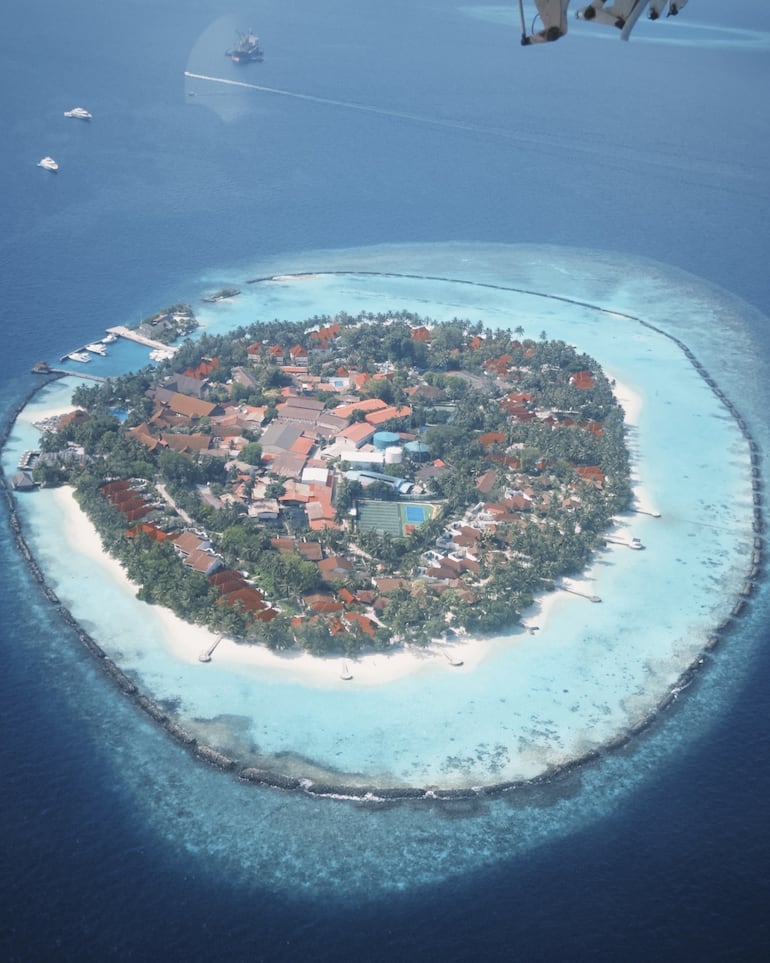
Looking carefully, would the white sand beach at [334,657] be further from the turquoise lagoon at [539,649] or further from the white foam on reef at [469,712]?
the white foam on reef at [469,712]

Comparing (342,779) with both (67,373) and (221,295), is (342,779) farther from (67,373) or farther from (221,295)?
(221,295)

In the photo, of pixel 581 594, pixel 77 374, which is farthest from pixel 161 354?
pixel 581 594

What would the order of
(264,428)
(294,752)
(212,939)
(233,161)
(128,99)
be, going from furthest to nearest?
(128,99)
(233,161)
(264,428)
(294,752)
(212,939)

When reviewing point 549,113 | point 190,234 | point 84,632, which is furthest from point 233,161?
point 84,632

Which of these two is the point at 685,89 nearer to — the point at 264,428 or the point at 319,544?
the point at 264,428

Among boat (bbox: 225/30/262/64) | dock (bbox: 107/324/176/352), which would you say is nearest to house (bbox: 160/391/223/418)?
dock (bbox: 107/324/176/352)

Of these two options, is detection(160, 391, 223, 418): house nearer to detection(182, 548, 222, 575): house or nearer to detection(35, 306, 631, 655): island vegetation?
detection(35, 306, 631, 655): island vegetation
